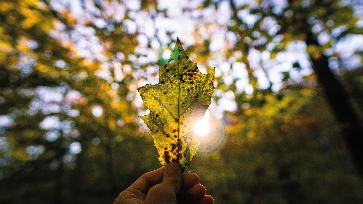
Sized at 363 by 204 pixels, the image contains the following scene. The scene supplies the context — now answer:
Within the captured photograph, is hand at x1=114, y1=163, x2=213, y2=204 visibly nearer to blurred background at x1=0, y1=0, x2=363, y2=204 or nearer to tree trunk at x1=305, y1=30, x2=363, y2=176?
blurred background at x1=0, y1=0, x2=363, y2=204

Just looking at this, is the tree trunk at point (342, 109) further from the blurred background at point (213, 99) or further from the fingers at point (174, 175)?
the fingers at point (174, 175)

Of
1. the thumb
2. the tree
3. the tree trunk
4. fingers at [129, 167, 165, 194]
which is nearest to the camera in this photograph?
the thumb

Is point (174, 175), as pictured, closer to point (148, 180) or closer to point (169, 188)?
point (169, 188)

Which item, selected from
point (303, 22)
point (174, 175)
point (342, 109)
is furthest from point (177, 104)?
point (342, 109)

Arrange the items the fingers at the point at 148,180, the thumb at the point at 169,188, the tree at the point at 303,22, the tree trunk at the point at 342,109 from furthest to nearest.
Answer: the tree trunk at the point at 342,109 → the tree at the point at 303,22 → the fingers at the point at 148,180 → the thumb at the point at 169,188

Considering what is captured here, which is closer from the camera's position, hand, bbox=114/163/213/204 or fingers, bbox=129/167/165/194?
hand, bbox=114/163/213/204

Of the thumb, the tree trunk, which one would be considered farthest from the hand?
the tree trunk

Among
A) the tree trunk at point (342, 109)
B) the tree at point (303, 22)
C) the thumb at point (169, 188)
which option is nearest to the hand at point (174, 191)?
the thumb at point (169, 188)
